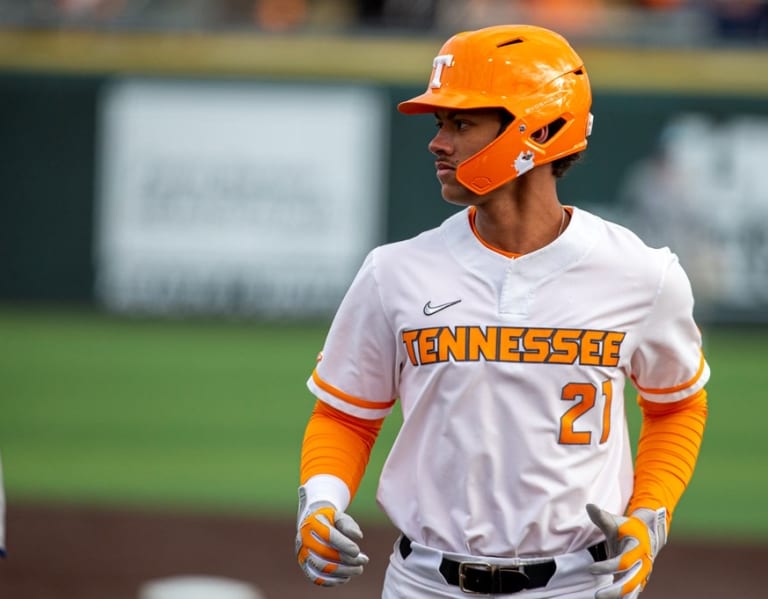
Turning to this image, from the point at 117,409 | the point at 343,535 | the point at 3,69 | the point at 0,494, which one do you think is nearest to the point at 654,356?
the point at 343,535

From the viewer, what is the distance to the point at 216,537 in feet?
23.7

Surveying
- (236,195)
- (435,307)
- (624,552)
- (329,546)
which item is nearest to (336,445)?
(329,546)

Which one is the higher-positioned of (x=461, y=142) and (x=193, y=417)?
(x=461, y=142)

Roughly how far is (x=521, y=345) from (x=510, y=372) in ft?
0.21

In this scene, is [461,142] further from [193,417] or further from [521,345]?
[193,417]

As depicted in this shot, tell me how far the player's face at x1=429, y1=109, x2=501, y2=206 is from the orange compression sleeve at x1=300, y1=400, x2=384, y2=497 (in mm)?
583

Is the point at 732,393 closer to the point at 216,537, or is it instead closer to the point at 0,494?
the point at 216,537

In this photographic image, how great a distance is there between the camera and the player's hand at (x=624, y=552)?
2.78m

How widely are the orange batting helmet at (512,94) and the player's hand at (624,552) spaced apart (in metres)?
0.76

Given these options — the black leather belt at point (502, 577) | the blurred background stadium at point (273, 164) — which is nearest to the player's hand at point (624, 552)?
the black leather belt at point (502, 577)

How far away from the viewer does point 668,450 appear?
3115 millimetres

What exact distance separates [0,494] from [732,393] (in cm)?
798

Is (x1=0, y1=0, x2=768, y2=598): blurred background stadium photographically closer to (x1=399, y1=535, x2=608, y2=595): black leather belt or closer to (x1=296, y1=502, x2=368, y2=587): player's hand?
(x1=296, y1=502, x2=368, y2=587): player's hand

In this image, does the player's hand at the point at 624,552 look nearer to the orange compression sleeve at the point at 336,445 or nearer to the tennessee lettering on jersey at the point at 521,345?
the tennessee lettering on jersey at the point at 521,345
